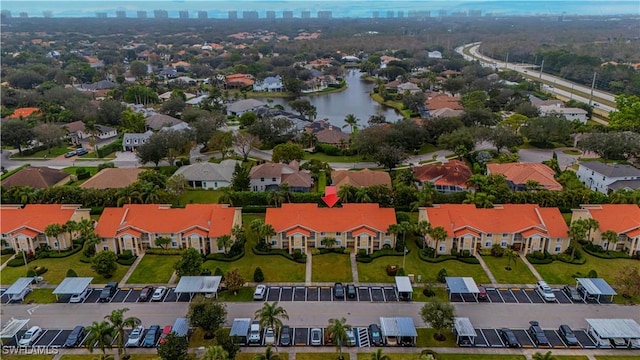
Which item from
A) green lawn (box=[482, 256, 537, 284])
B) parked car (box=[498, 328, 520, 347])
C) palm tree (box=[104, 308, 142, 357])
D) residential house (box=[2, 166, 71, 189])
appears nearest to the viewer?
palm tree (box=[104, 308, 142, 357])

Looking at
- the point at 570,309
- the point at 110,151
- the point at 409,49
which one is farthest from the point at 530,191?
the point at 409,49

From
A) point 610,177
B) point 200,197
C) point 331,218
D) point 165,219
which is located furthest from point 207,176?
point 610,177

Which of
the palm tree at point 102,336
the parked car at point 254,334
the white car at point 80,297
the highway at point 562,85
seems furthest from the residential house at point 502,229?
the highway at point 562,85

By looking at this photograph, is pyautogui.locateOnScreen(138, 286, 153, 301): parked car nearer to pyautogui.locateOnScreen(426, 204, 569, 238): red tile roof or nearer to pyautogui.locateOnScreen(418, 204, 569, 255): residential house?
pyautogui.locateOnScreen(418, 204, 569, 255): residential house

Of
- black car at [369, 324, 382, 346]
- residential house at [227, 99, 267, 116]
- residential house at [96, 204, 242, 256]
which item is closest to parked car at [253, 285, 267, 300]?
residential house at [96, 204, 242, 256]

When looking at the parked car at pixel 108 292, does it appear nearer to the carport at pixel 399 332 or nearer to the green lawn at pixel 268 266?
the green lawn at pixel 268 266

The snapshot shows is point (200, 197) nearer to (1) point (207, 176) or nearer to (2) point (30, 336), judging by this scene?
(1) point (207, 176)

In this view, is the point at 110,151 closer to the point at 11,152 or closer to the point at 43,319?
the point at 11,152
